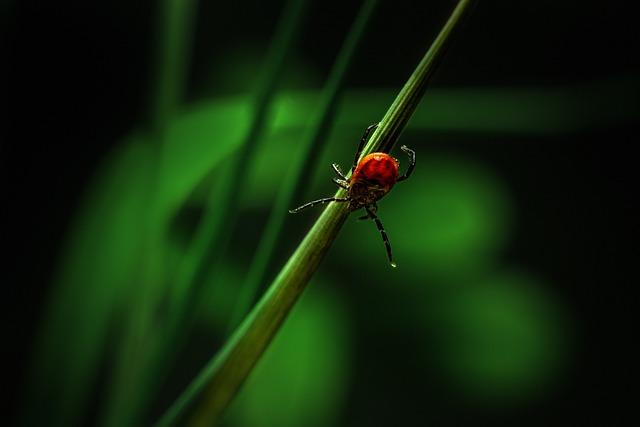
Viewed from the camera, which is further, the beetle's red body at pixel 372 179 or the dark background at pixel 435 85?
the dark background at pixel 435 85

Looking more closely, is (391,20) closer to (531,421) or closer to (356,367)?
(356,367)

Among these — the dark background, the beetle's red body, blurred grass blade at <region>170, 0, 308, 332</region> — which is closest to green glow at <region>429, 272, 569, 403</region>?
the dark background

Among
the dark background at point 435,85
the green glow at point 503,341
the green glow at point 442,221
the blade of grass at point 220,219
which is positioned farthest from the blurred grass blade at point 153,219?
the green glow at point 503,341

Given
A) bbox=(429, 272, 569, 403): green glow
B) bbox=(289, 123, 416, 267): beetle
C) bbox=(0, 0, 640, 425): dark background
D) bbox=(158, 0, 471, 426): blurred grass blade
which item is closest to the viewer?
bbox=(158, 0, 471, 426): blurred grass blade

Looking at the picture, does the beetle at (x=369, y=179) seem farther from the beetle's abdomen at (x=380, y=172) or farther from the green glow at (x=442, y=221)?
the green glow at (x=442, y=221)

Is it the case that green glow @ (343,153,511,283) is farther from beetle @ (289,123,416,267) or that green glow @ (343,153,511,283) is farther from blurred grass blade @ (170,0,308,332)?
blurred grass blade @ (170,0,308,332)

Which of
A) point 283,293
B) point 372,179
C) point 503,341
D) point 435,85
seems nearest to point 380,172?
point 372,179

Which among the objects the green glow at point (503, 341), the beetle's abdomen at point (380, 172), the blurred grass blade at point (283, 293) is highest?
the green glow at point (503, 341)
